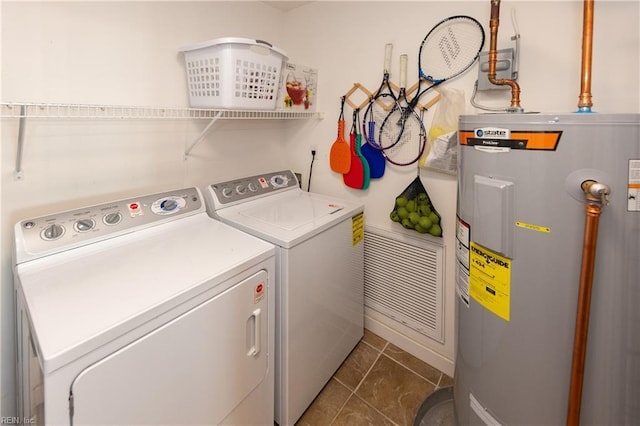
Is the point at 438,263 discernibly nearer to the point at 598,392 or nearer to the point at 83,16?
the point at 598,392

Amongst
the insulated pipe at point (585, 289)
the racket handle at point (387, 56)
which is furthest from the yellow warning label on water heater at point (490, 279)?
the racket handle at point (387, 56)

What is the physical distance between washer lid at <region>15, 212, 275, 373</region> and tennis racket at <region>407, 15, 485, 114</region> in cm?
119

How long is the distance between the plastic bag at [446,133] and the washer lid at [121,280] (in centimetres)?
91

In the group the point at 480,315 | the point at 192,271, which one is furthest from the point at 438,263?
the point at 192,271

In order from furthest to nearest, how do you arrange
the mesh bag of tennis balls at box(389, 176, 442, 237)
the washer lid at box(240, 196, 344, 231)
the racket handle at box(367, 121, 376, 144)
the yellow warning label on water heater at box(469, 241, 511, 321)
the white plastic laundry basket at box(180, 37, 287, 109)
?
1. the racket handle at box(367, 121, 376, 144)
2. the mesh bag of tennis balls at box(389, 176, 442, 237)
3. the washer lid at box(240, 196, 344, 231)
4. the white plastic laundry basket at box(180, 37, 287, 109)
5. the yellow warning label on water heater at box(469, 241, 511, 321)

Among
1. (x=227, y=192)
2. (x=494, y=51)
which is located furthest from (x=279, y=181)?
(x=494, y=51)

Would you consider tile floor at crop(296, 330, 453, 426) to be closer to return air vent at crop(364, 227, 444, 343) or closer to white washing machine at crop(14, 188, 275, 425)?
return air vent at crop(364, 227, 444, 343)

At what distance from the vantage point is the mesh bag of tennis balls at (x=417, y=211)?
166cm

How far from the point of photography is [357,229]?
6.10 ft

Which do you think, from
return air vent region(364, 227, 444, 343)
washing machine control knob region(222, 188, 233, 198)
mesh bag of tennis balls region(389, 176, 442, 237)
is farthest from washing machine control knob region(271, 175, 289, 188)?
mesh bag of tennis balls region(389, 176, 442, 237)

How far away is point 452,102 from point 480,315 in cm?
99

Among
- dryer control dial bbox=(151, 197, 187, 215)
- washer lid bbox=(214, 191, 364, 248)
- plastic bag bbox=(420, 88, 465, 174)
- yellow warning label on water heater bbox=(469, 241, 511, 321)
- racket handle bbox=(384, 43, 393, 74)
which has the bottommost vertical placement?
yellow warning label on water heater bbox=(469, 241, 511, 321)

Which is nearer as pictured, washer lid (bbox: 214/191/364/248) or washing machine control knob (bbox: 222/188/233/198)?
washer lid (bbox: 214/191/364/248)

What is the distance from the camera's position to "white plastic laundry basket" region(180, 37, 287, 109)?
1414mm
